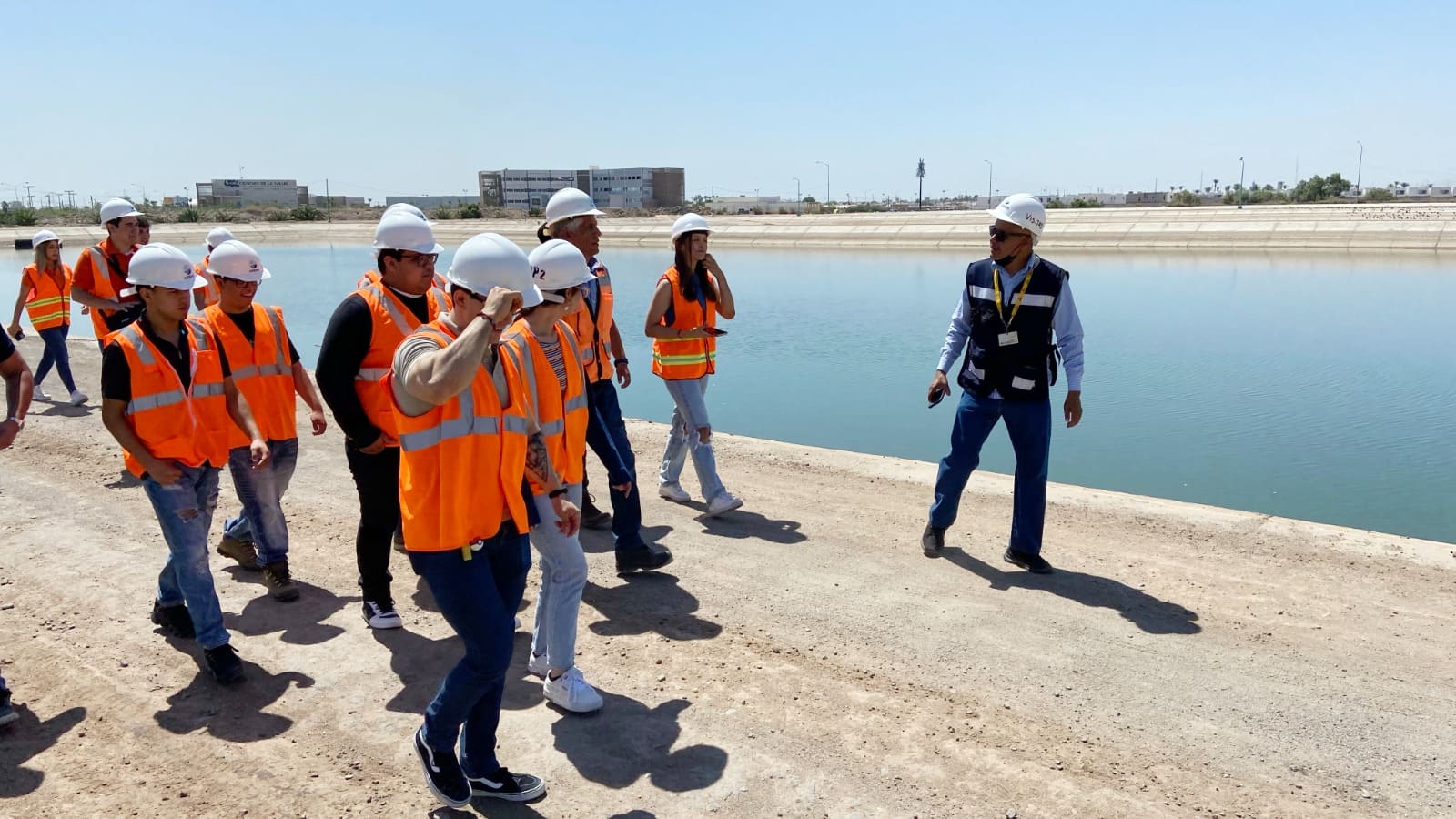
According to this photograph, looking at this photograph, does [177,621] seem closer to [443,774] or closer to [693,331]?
[443,774]

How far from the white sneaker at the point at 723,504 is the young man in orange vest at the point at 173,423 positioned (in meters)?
3.01

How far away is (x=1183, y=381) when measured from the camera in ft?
47.0

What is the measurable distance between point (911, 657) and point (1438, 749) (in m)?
2.04

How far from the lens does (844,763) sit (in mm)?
3812

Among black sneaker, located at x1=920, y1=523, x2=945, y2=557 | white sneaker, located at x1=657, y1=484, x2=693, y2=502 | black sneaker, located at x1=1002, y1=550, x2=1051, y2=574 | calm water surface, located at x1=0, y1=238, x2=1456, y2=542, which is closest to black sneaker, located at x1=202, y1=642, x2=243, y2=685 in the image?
white sneaker, located at x1=657, y1=484, x2=693, y2=502

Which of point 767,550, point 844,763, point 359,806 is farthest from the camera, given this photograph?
point 767,550

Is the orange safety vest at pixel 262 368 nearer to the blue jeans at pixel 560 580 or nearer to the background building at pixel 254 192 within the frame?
the blue jeans at pixel 560 580

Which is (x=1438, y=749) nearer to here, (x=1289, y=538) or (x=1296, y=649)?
(x=1296, y=649)

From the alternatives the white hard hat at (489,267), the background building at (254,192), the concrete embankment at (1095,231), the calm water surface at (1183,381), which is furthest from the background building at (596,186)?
the white hard hat at (489,267)

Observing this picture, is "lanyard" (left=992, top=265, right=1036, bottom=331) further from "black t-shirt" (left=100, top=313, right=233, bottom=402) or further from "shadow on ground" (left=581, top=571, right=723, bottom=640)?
"black t-shirt" (left=100, top=313, right=233, bottom=402)

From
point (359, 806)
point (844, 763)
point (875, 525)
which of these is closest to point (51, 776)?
point (359, 806)

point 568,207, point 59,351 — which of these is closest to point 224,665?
point 568,207

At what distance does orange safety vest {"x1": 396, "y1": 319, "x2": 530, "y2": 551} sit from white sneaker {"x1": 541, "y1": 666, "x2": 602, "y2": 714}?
1184 mm

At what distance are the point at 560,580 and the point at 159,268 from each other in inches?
87.1
